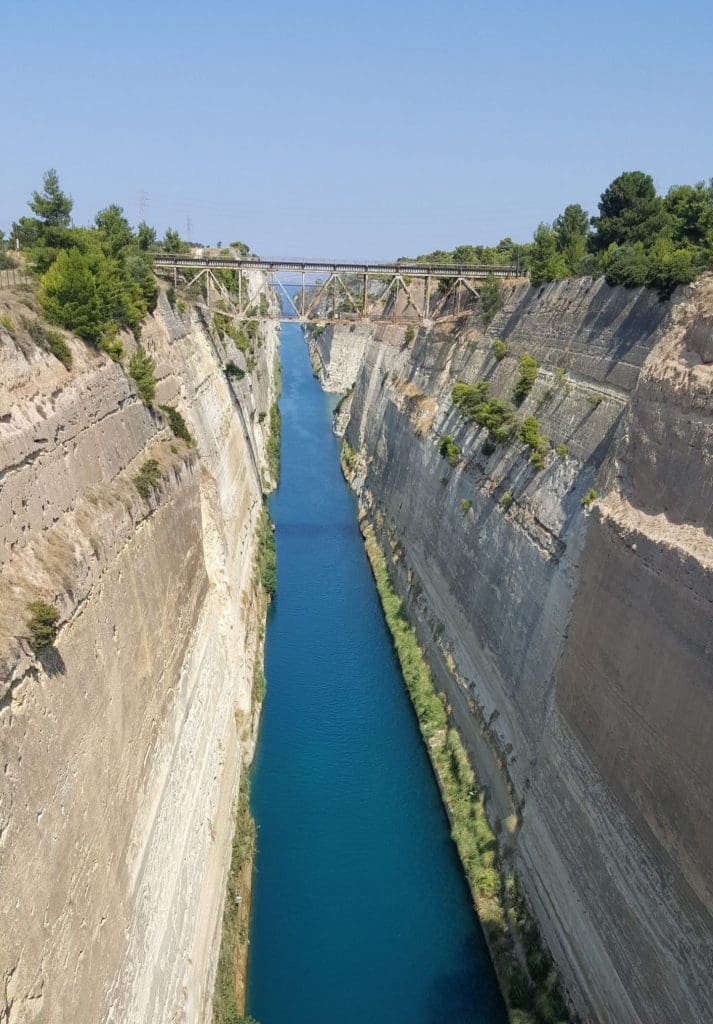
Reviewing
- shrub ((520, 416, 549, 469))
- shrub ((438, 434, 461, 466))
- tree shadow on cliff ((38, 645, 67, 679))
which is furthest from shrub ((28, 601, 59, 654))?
shrub ((438, 434, 461, 466))

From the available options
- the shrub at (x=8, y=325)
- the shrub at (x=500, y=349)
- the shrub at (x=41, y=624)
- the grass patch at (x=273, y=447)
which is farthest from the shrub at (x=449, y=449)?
the grass patch at (x=273, y=447)

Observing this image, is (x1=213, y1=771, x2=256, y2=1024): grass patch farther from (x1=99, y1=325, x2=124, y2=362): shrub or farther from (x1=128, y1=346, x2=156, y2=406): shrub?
(x1=99, y1=325, x2=124, y2=362): shrub

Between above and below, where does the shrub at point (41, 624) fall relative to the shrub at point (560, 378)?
below

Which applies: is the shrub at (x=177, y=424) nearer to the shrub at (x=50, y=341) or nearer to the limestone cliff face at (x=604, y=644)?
the shrub at (x=50, y=341)

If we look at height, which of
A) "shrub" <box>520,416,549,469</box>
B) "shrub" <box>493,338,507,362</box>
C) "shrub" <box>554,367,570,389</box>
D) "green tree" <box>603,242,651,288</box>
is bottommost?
"shrub" <box>520,416,549,469</box>

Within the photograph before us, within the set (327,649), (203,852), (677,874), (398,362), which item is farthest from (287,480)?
(677,874)

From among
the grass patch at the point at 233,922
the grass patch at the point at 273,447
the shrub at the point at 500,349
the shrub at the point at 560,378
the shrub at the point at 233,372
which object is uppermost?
the shrub at the point at 560,378

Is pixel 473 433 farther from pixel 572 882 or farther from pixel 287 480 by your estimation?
pixel 287 480
